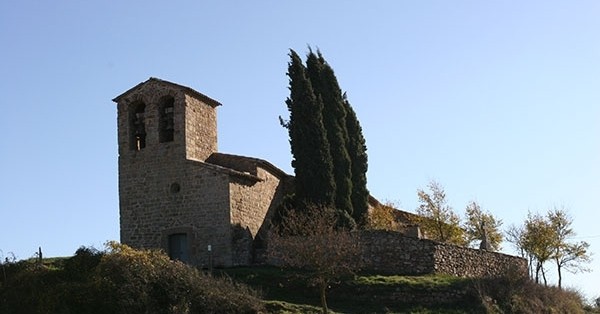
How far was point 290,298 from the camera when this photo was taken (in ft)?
117

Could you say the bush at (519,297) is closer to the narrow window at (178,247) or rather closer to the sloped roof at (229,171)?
the sloped roof at (229,171)

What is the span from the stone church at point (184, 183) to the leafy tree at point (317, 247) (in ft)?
6.38

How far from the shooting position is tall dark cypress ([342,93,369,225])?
144 feet

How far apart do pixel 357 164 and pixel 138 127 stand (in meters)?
10.4

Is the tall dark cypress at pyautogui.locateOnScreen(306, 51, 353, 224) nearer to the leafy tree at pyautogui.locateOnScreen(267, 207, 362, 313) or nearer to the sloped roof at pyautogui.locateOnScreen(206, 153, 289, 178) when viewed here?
the leafy tree at pyautogui.locateOnScreen(267, 207, 362, 313)

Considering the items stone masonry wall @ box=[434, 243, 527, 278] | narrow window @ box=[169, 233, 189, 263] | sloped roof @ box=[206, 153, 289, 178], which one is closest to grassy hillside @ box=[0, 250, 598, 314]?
stone masonry wall @ box=[434, 243, 527, 278]

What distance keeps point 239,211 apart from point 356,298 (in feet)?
25.1

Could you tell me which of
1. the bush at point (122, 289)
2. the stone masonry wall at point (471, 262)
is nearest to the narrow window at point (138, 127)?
the bush at point (122, 289)

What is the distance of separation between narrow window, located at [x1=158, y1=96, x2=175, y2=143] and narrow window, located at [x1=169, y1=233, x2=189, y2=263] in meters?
4.48

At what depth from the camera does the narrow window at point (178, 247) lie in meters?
41.2

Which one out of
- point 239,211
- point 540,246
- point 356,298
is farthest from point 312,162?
point 540,246

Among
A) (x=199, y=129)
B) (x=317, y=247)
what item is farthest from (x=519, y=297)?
(x=199, y=129)

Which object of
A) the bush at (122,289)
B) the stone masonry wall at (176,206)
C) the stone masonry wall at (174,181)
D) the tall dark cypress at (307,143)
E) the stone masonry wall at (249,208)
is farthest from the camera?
the tall dark cypress at (307,143)

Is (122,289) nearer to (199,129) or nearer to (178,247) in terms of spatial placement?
(178,247)
